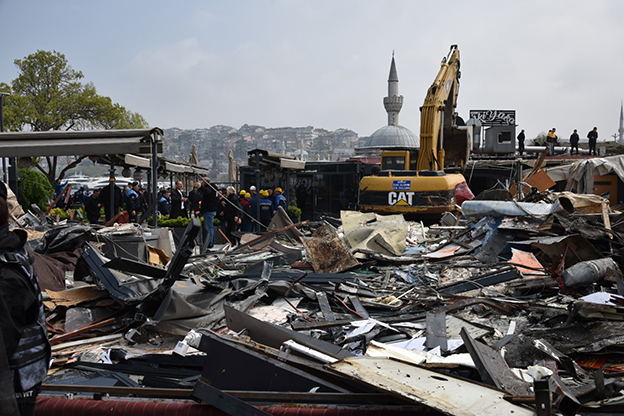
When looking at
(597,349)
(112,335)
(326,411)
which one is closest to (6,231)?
(326,411)

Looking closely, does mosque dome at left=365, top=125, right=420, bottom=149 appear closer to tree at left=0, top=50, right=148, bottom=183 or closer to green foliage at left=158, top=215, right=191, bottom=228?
tree at left=0, top=50, right=148, bottom=183

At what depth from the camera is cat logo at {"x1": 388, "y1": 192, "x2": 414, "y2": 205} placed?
47.2 ft

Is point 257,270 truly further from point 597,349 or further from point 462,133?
point 462,133

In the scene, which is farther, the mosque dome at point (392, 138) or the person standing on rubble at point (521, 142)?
the mosque dome at point (392, 138)

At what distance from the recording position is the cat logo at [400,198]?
14398mm

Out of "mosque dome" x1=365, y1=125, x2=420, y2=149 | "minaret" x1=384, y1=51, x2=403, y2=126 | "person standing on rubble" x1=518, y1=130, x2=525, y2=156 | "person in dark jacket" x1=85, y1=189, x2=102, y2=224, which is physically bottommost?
"person in dark jacket" x1=85, y1=189, x2=102, y2=224

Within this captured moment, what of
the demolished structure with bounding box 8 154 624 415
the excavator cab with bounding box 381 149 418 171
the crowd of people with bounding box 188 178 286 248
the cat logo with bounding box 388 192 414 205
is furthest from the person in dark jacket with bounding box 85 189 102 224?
the excavator cab with bounding box 381 149 418 171

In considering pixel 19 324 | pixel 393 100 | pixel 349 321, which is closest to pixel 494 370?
pixel 349 321

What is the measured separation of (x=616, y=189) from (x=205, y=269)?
14899 mm

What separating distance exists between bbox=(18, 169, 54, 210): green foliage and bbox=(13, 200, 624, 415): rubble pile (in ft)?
33.8

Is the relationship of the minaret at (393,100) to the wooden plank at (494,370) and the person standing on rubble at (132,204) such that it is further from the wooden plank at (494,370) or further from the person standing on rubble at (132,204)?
the wooden plank at (494,370)

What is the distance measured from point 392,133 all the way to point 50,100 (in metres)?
68.2

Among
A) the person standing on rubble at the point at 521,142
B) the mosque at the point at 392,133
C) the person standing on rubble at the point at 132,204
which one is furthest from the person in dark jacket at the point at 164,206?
the mosque at the point at 392,133

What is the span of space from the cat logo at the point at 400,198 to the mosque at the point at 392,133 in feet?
159
